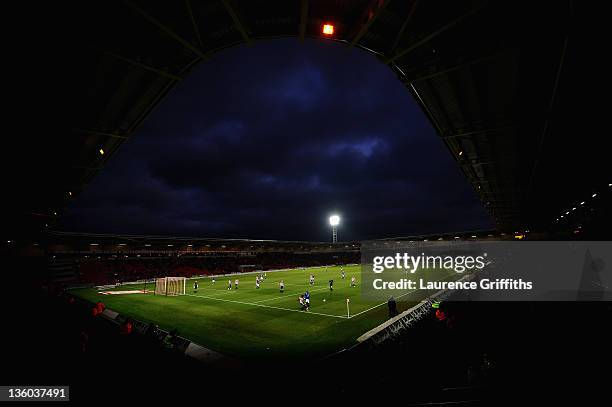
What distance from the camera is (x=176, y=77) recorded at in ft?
29.6

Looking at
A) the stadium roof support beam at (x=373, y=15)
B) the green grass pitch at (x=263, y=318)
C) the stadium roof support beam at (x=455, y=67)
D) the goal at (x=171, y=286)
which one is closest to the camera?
the stadium roof support beam at (x=373, y=15)

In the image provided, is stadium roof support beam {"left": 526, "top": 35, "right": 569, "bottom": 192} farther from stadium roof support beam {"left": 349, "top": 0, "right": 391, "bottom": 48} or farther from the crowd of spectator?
the crowd of spectator

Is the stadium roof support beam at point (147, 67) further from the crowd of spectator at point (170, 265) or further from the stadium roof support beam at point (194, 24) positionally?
the crowd of spectator at point (170, 265)

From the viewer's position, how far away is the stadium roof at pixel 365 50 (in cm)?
687

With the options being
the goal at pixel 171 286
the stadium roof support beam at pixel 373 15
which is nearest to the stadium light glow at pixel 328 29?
the stadium roof support beam at pixel 373 15

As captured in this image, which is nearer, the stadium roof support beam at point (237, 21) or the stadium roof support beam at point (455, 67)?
the stadium roof support beam at point (237, 21)

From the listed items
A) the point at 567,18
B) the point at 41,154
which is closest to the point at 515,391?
the point at 567,18

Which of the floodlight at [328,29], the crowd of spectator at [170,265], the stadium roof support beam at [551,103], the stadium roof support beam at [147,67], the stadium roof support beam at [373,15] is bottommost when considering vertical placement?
the crowd of spectator at [170,265]

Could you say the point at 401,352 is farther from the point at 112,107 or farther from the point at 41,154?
the point at 41,154

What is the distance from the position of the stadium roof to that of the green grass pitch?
37.7 feet

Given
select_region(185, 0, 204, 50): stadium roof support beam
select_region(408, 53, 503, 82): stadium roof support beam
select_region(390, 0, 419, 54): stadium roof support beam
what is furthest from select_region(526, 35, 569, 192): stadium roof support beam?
select_region(185, 0, 204, 50): stadium roof support beam

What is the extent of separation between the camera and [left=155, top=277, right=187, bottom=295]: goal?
34.9 metres

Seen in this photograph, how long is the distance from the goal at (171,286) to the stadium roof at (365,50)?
79.5 ft

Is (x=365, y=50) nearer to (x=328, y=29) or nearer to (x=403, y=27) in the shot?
(x=328, y=29)
